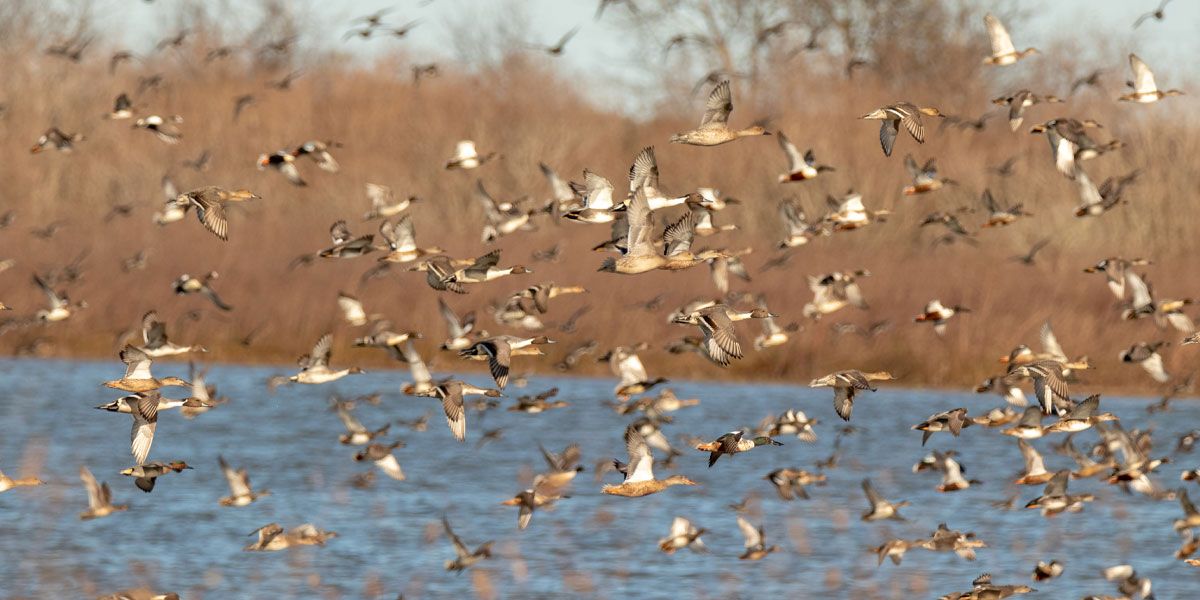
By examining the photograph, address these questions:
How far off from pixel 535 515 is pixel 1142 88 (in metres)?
8.35

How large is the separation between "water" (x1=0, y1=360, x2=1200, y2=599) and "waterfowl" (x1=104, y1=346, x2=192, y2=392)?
8.08 ft

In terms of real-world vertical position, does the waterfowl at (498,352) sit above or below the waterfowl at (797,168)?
above

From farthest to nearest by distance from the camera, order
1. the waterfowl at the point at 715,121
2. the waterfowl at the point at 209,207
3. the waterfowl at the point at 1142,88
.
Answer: the waterfowl at the point at 1142,88 → the waterfowl at the point at 209,207 → the waterfowl at the point at 715,121

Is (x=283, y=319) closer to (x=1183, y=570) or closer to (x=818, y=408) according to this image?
(x=818, y=408)

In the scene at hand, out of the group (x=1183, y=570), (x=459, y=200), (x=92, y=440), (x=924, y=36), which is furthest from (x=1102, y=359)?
(x=924, y=36)

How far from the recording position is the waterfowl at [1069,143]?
52.4ft

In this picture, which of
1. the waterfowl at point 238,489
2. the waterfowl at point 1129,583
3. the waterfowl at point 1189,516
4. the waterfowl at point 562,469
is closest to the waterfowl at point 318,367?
the waterfowl at point 238,489

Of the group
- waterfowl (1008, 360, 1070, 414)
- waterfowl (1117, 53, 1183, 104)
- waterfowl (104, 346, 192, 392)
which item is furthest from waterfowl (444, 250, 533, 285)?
waterfowl (1117, 53, 1183, 104)

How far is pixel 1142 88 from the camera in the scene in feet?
53.6

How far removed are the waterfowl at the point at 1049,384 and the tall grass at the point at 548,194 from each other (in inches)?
232

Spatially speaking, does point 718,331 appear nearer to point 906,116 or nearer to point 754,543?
point 906,116

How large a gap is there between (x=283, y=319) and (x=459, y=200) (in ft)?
39.6

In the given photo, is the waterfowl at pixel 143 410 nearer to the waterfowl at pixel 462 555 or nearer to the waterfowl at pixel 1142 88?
the waterfowl at pixel 462 555

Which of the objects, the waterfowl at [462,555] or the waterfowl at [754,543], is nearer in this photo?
the waterfowl at [462,555]
